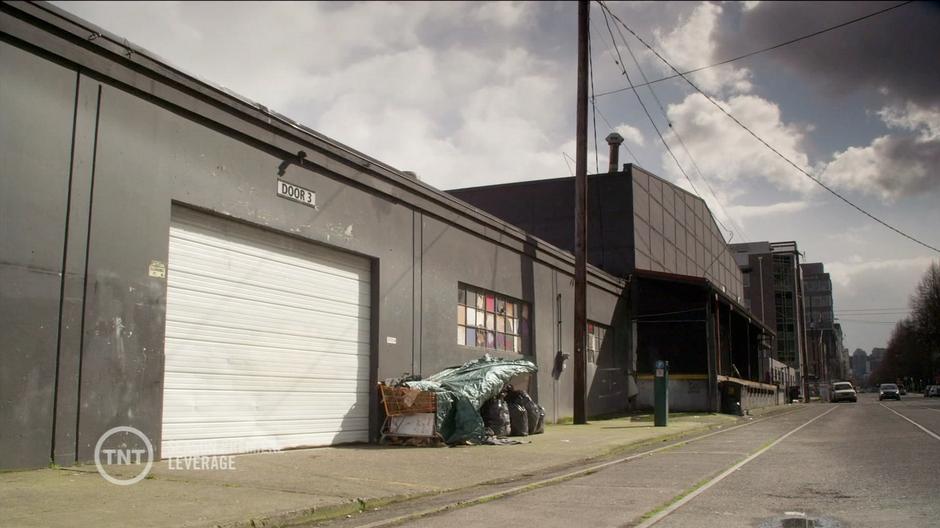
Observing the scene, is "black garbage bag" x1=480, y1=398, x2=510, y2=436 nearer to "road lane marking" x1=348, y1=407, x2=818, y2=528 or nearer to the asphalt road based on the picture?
"road lane marking" x1=348, y1=407, x2=818, y2=528

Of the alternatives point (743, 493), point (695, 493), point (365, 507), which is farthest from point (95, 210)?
point (743, 493)

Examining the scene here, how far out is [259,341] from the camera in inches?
485

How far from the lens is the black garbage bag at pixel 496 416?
1536 cm

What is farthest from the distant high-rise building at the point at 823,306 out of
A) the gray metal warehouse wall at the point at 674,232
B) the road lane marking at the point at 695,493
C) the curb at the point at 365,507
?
the curb at the point at 365,507

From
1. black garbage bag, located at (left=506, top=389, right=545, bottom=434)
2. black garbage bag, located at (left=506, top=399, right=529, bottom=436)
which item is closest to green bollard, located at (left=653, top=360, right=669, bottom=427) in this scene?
Result: black garbage bag, located at (left=506, top=389, right=545, bottom=434)

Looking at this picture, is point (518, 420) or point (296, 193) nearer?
point (296, 193)

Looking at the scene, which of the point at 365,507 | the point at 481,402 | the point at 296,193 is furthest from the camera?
the point at 481,402

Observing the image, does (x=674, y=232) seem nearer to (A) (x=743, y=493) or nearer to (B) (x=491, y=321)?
(B) (x=491, y=321)

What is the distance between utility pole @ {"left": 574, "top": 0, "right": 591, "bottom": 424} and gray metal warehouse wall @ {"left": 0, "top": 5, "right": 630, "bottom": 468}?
928 centimetres

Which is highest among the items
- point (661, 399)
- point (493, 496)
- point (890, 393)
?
point (661, 399)

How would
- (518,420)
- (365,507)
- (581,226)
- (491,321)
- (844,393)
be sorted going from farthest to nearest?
(844,393)
(581,226)
(491,321)
(518,420)
(365,507)

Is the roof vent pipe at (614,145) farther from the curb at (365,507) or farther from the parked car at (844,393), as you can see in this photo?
the parked car at (844,393)

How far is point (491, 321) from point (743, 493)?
12.1 metres

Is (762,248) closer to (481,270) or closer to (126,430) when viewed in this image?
(481,270)
